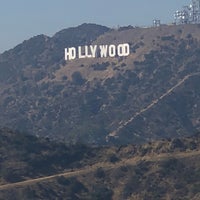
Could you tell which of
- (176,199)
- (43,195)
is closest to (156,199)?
(176,199)

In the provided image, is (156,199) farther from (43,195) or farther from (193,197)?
(43,195)

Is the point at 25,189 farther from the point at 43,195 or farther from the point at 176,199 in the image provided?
the point at 176,199

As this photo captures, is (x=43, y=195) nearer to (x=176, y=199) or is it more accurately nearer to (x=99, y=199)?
(x=99, y=199)

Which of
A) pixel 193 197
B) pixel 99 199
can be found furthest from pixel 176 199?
pixel 99 199

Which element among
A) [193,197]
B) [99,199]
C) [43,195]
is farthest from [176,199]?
[43,195]

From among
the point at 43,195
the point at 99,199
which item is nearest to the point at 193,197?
the point at 99,199
